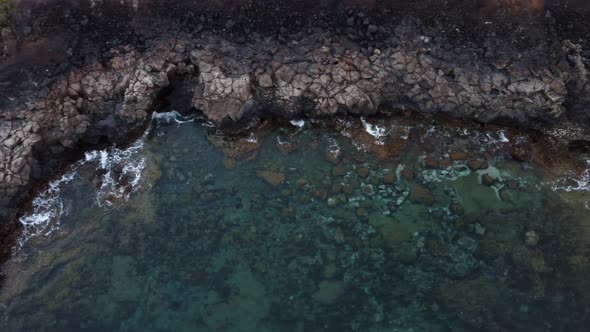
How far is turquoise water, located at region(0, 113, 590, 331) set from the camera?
57.1 feet

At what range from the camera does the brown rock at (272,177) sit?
2086 cm

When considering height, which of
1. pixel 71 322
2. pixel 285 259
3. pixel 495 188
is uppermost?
pixel 495 188

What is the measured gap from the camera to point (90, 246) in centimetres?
1941

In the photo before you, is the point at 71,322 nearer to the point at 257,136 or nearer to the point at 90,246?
the point at 90,246

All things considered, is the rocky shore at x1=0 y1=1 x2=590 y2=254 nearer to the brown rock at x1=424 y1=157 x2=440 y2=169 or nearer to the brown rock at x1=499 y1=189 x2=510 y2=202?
the brown rock at x1=424 y1=157 x2=440 y2=169

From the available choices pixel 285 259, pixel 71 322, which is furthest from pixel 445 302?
pixel 71 322

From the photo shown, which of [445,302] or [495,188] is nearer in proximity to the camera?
[445,302]

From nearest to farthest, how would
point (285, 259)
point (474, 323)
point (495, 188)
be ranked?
point (474, 323)
point (285, 259)
point (495, 188)

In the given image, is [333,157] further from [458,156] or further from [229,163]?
[458,156]

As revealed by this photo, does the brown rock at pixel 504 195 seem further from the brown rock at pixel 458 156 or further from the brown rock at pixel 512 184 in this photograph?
the brown rock at pixel 458 156

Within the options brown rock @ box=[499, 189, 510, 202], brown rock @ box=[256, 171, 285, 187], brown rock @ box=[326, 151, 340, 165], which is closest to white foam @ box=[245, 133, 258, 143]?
brown rock @ box=[256, 171, 285, 187]

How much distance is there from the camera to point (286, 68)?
22359mm

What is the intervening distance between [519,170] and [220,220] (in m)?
13.5

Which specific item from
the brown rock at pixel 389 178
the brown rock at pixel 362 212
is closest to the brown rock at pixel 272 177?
the brown rock at pixel 362 212
